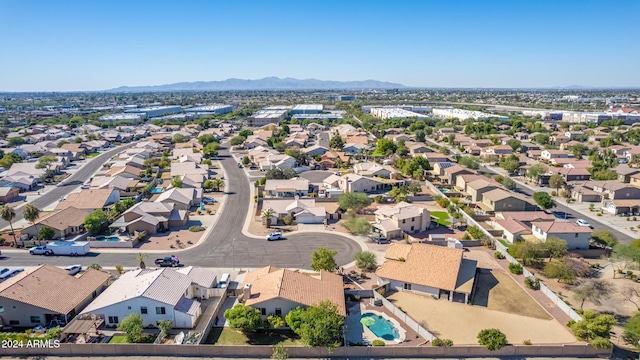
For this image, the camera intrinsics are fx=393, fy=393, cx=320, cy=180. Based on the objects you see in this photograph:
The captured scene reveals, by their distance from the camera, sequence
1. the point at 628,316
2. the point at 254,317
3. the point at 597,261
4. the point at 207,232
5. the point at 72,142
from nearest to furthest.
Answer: the point at 254,317, the point at 628,316, the point at 597,261, the point at 207,232, the point at 72,142

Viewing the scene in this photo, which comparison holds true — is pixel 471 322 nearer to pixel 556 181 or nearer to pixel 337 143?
pixel 556 181

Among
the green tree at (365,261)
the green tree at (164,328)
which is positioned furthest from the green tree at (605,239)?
the green tree at (164,328)

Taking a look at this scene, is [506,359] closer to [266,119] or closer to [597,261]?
[597,261]

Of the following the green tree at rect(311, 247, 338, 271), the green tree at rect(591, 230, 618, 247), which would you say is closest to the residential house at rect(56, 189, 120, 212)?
the green tree at rect(311, 247, 338, 271)

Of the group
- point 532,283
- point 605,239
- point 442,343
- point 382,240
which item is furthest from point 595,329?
point 382,240

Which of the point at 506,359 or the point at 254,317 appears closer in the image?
the point at 506,359

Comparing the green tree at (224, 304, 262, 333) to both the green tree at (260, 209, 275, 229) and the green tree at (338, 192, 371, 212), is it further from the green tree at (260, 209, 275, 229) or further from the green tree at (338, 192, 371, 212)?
the green tree at (338, 192, 371, 212)

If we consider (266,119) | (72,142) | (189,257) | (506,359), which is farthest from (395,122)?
(506,359)

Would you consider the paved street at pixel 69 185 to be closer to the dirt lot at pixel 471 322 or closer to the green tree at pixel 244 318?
the green tree at pixel 244 318
